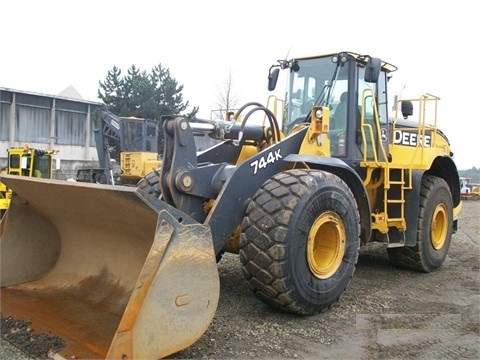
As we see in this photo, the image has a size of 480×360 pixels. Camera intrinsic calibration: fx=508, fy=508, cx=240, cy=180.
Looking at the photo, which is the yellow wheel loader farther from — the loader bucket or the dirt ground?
the loader bucket

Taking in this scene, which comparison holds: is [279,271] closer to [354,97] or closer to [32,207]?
[32,207]

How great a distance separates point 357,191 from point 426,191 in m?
1.69

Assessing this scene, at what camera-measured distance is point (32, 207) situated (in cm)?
453

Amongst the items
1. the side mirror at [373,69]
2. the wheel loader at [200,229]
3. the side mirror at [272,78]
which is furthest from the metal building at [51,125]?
the side mirror at [373,69]

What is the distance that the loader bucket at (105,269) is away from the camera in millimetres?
3064

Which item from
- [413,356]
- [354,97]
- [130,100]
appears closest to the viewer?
[413,356]

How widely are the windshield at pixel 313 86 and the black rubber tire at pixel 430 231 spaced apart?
1747mm

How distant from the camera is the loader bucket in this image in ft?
10.1

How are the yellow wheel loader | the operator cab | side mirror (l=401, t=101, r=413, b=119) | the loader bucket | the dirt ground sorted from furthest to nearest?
the yellow wheel loader < side mirror (l=401, t=101, r=413, b=119) < the operator cab < the dirt ground < the loader bucket

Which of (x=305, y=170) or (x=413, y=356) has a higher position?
(x=305, y=170)

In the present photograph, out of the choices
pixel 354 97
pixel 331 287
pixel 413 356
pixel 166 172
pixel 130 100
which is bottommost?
pixel 413 356

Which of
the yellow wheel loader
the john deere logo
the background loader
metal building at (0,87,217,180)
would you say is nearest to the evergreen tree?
metal building at (0,87,217,180)

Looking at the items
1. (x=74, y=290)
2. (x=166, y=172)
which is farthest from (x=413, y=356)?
(x=74, y=290)

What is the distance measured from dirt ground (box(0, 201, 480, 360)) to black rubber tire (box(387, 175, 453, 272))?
406 millimetres
